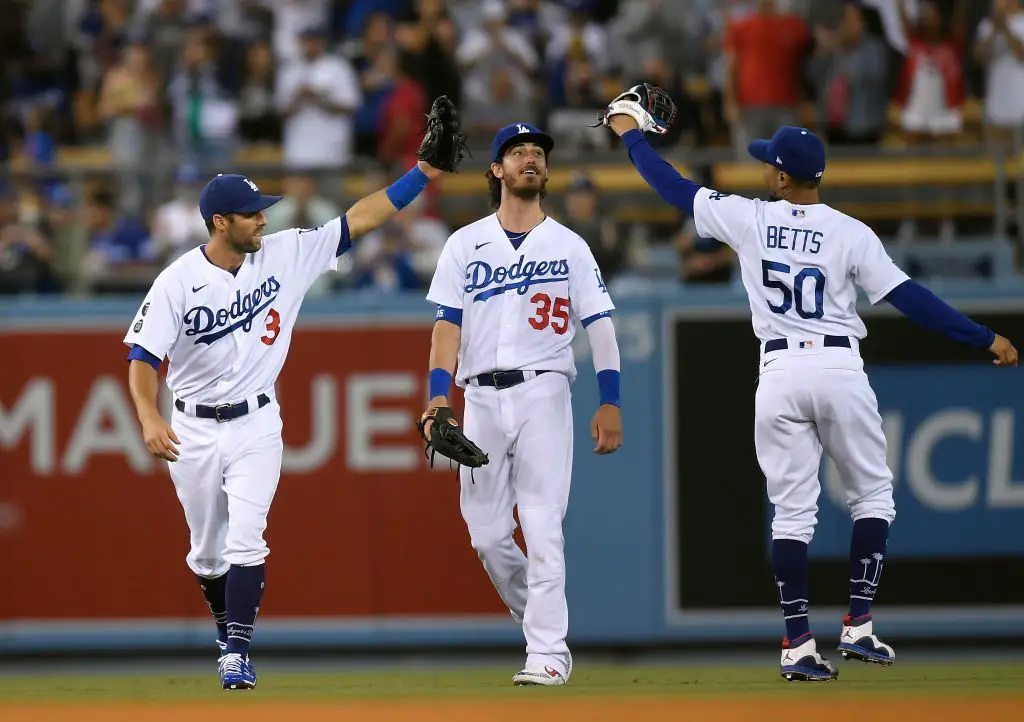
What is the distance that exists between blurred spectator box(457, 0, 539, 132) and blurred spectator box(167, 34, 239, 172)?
1.91m

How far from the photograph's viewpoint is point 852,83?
12.4 meters

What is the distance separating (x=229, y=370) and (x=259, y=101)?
6.68m

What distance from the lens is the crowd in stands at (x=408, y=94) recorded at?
11195 millimetres

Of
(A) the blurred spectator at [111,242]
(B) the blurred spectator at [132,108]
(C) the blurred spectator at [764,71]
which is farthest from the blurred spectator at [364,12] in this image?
(A) the blurred spectator at [111,242]

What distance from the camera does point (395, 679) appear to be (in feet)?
28.4

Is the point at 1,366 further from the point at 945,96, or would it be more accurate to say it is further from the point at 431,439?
the point at 945,96

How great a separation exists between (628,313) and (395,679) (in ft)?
8.19

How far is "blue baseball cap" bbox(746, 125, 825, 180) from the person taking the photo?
710 cm

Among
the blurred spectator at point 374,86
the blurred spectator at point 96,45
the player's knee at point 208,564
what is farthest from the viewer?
the blurred spectator at point 96,45

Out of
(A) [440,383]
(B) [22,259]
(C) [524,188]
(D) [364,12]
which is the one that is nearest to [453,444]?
(A) [440,383]

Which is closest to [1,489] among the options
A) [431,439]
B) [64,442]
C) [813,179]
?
[64,442]

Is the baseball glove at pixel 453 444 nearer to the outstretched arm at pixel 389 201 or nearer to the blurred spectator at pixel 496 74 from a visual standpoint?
the outstretched arm at pixel 389 201

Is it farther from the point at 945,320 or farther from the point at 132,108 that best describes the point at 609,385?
the point at 132,108

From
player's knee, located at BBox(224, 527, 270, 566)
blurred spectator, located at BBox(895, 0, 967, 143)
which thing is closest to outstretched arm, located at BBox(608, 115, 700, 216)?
player's knee, located at BBox(224, 527, 270, 566)
